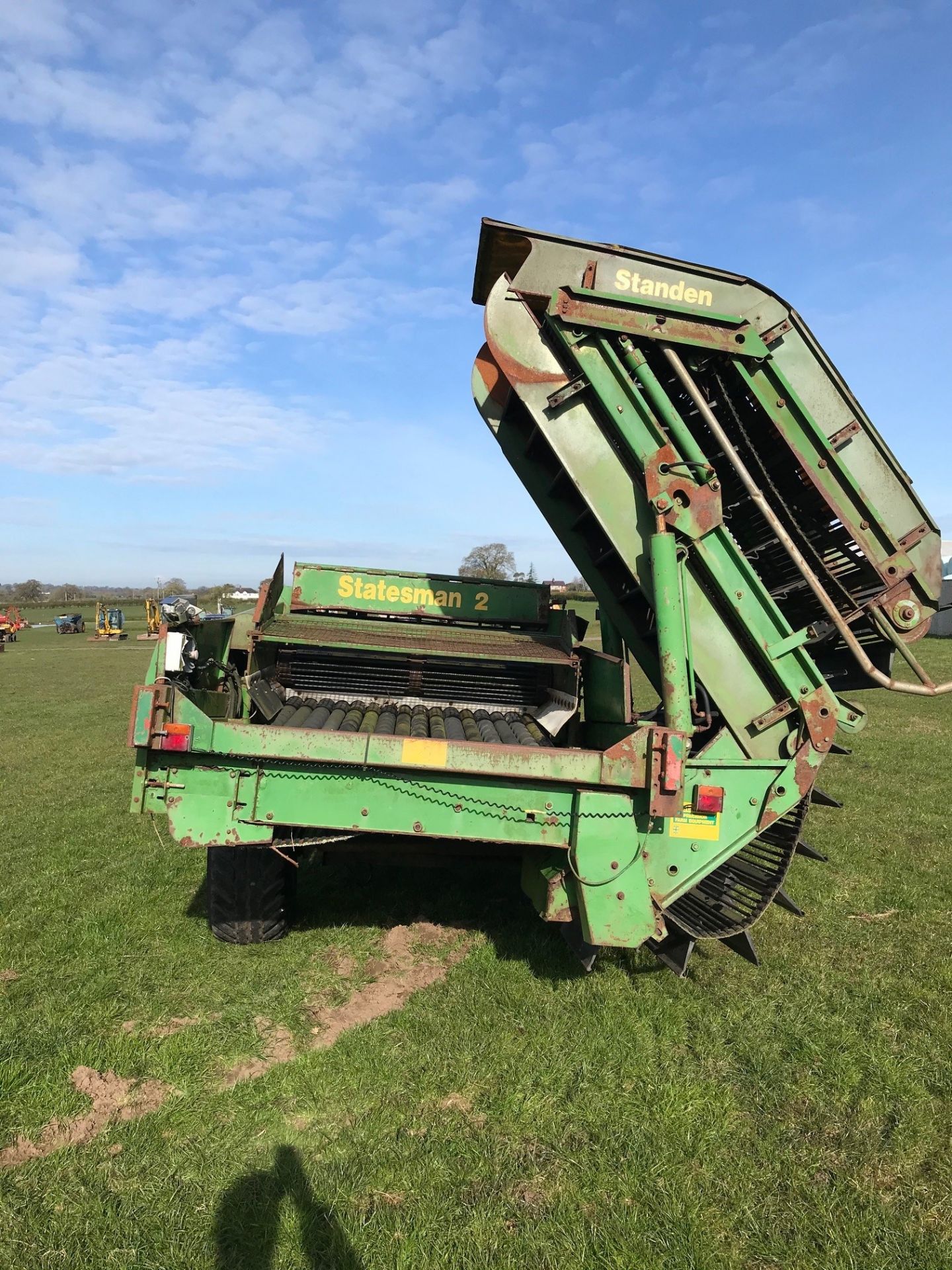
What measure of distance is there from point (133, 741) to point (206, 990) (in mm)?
1322

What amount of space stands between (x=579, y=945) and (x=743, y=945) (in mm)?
929

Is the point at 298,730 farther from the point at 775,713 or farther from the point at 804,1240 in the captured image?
the point at 804,1240

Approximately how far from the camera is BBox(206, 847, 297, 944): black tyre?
158 inches

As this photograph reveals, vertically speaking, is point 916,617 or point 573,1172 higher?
point 916,617

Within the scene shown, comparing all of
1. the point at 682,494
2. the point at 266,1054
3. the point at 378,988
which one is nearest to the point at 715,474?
the point at 682,494

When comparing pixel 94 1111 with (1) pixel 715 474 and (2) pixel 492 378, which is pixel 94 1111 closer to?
(1) pixel 715 474

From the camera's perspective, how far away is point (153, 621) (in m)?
27.5

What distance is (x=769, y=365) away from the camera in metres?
3.70

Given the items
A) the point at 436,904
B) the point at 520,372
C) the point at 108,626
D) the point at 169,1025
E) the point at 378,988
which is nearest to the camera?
the point at 169,1025

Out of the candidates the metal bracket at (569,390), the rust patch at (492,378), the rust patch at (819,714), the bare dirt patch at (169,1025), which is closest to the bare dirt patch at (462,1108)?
the bare dirt patch at (169,1025)

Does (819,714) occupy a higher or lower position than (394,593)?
lower

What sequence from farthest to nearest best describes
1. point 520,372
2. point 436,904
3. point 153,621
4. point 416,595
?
point 153,621
point 416,595
point 436,904
point 520,372

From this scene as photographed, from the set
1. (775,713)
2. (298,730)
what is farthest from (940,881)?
(298,730)

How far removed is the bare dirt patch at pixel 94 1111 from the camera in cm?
265
